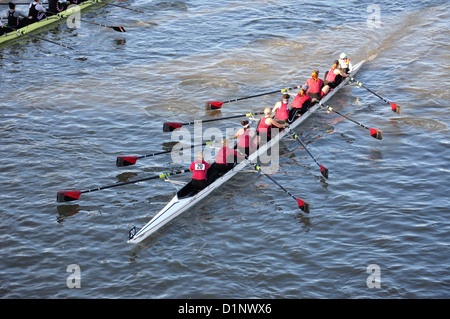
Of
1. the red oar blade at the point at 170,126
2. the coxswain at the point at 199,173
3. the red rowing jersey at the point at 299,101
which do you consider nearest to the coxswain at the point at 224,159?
the coxswain at the point at 199,173

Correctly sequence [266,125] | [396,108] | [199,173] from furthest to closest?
[396,108]
[266,125]
[199,173]

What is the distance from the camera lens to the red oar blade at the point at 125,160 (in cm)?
1981

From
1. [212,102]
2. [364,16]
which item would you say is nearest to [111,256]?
[212,102]

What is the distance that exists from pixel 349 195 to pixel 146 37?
66.6 ft

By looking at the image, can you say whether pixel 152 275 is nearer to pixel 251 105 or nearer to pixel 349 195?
pixel 349 195

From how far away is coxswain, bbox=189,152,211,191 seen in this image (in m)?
18.1

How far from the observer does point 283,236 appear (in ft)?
55.9

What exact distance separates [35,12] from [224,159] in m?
21.2

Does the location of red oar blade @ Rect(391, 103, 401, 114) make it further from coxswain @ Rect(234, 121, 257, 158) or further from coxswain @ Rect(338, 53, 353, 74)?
coxswain @ Rect(234, 121, 257, 158)

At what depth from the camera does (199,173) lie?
18.2 meters

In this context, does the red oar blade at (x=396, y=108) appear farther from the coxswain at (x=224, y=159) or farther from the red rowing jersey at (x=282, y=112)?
the coxswain at (x=224, y=159)

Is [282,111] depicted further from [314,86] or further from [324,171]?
[324,171]

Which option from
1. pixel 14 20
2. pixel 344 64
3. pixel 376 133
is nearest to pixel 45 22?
pixel 14 20

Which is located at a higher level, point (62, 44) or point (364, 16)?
point (364, 16)
